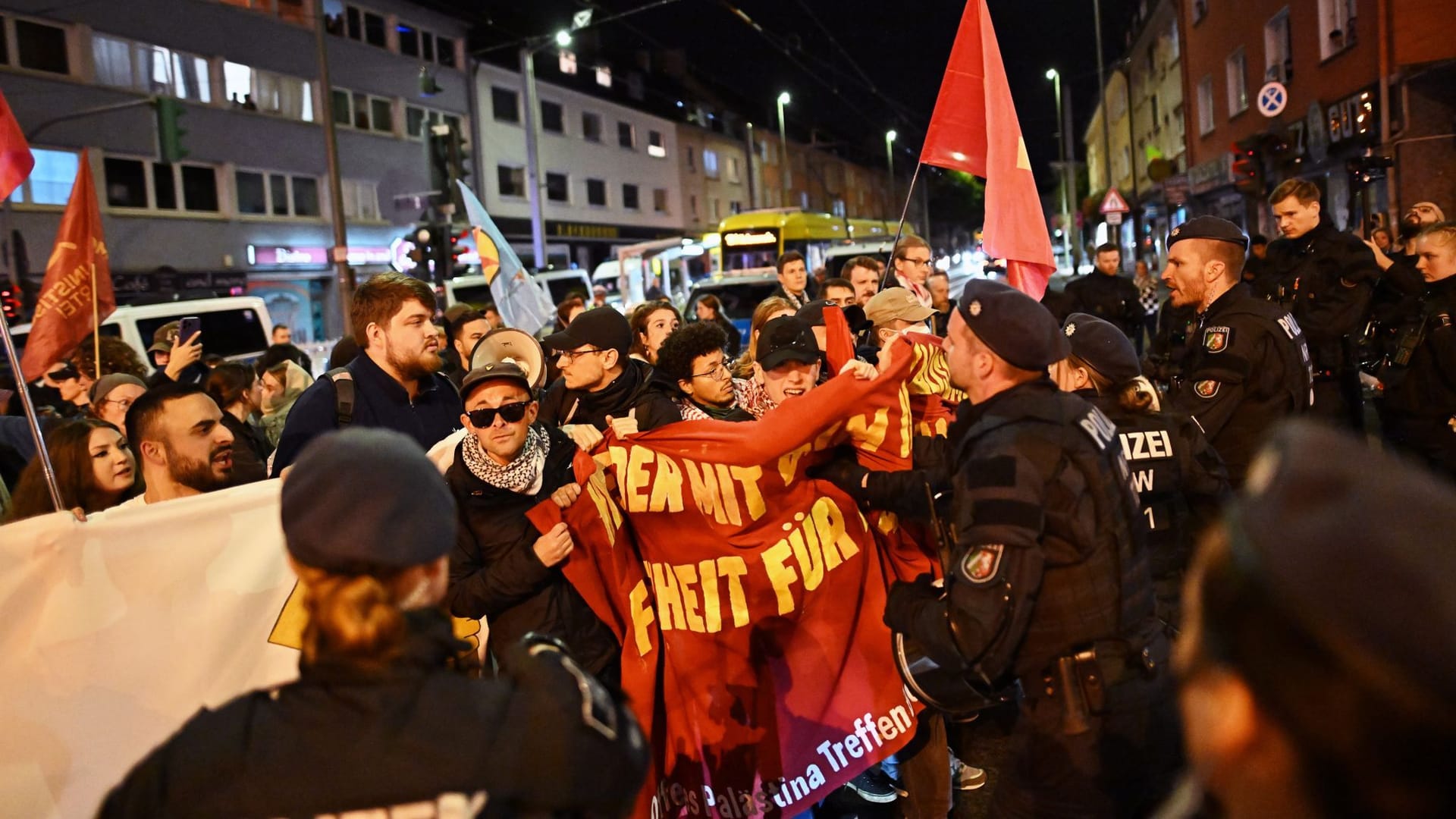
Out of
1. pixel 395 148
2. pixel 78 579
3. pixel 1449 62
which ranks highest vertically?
pixel 395 148

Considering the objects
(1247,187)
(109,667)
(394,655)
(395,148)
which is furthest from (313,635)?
→ (395,148)

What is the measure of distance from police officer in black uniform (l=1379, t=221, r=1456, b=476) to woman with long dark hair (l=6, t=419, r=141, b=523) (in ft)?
21.7

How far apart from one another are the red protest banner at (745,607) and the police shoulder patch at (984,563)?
1.34 metres

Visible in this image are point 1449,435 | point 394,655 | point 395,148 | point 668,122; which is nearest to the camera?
point 394,655

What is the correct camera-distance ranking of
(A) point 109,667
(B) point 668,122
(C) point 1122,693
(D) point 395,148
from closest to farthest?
(C) point 1122,693 → (A) point 109,667 → (D) point 395,148 → (B) point 668,122

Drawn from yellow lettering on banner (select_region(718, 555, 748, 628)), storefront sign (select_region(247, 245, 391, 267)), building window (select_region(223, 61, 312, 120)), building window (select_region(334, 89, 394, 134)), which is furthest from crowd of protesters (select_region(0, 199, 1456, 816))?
building window (select_region(334, 89, 394, 134))

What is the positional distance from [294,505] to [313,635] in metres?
0.22

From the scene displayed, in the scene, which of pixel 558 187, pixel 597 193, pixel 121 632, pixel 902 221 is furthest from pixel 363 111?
pixel 121 632

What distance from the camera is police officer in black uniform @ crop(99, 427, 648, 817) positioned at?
1694 mm

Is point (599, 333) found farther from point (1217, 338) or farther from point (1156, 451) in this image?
point (1217, 338)

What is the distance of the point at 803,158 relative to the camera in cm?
7231

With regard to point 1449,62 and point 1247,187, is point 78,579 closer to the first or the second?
point 1247,187

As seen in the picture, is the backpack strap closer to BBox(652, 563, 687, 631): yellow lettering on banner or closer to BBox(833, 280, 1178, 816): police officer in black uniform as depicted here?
BBox(652, 563, 687, 631): yellow lettering on banner

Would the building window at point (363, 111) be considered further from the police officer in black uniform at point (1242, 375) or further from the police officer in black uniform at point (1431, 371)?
the police officer in black uniform at point (1242, 375)
